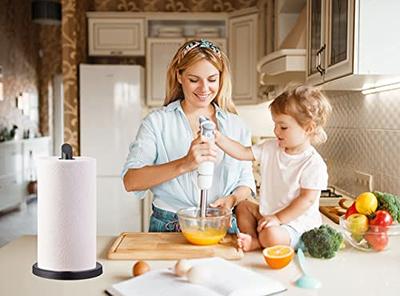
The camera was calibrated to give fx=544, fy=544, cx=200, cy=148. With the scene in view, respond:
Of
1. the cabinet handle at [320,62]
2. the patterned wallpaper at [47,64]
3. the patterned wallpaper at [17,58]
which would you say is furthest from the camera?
the patterned wallpaper at [47,64]

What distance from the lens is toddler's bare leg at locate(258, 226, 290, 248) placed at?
1471 mm

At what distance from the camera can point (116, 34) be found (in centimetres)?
523

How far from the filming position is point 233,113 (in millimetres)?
1848

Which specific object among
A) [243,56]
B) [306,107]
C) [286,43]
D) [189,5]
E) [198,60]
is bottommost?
[306,107]

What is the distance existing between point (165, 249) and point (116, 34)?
4.08 metres

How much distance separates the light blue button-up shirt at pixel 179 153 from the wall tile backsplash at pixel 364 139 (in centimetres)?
80

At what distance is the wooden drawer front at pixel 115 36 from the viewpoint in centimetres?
523

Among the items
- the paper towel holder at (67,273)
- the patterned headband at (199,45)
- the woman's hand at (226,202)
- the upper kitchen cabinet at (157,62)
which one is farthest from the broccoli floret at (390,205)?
the upper kitchen cabinet at (157,62)

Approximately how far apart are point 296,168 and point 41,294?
0.75 metres

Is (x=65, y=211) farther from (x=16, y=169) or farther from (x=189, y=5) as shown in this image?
(x=16, y=169)

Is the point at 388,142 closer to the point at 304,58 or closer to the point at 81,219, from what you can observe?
the point at 304,58

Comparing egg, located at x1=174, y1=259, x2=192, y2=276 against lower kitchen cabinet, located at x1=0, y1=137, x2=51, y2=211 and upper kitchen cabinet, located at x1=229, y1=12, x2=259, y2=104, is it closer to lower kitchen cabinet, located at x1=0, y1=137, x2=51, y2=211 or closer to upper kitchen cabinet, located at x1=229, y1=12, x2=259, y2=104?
upper kitchen cabinet, located at x1=229, y1=12, x2=259, y2=104

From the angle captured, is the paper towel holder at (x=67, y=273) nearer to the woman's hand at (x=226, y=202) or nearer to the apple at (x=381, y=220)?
the woman's hand at (x=226, y=202)

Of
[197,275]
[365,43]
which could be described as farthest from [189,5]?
[197,275]
